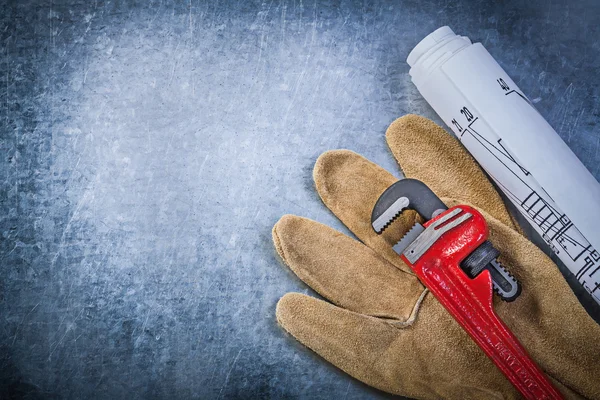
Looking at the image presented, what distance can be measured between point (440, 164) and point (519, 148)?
177 millimetres

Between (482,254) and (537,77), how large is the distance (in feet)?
1.60

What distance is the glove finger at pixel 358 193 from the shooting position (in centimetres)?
135

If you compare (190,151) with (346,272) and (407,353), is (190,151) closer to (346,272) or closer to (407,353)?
(346,272)

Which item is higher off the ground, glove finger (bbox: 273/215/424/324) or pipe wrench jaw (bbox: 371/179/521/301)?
pipe wrench jaw (bbox: 371/179/521/301)

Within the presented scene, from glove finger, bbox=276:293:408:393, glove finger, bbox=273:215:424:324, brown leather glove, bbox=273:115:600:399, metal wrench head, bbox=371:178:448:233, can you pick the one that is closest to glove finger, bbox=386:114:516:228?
brown leather glove, bbox=273:115:600:399

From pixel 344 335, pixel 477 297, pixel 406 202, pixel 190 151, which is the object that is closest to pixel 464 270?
pixel 477 297

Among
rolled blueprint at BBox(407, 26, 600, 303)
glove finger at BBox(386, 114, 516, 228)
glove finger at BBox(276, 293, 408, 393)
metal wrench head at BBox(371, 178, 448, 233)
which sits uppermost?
rolled blueprint at BBox(407, 26, 600, 303)

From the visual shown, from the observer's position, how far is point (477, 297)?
1.26 meters

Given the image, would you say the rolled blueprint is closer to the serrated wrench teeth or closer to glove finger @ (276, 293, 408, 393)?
the serrated wrench teeth

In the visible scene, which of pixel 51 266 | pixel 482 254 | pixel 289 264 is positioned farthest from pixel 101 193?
pixel 482 254

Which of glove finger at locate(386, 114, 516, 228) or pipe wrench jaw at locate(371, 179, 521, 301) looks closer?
pipe wrench jaw at locate(371, 179, 521, 301)

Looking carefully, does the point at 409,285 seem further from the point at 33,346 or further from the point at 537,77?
the point at 33,346

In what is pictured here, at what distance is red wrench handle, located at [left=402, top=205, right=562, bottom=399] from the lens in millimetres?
1256

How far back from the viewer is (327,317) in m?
1.32
